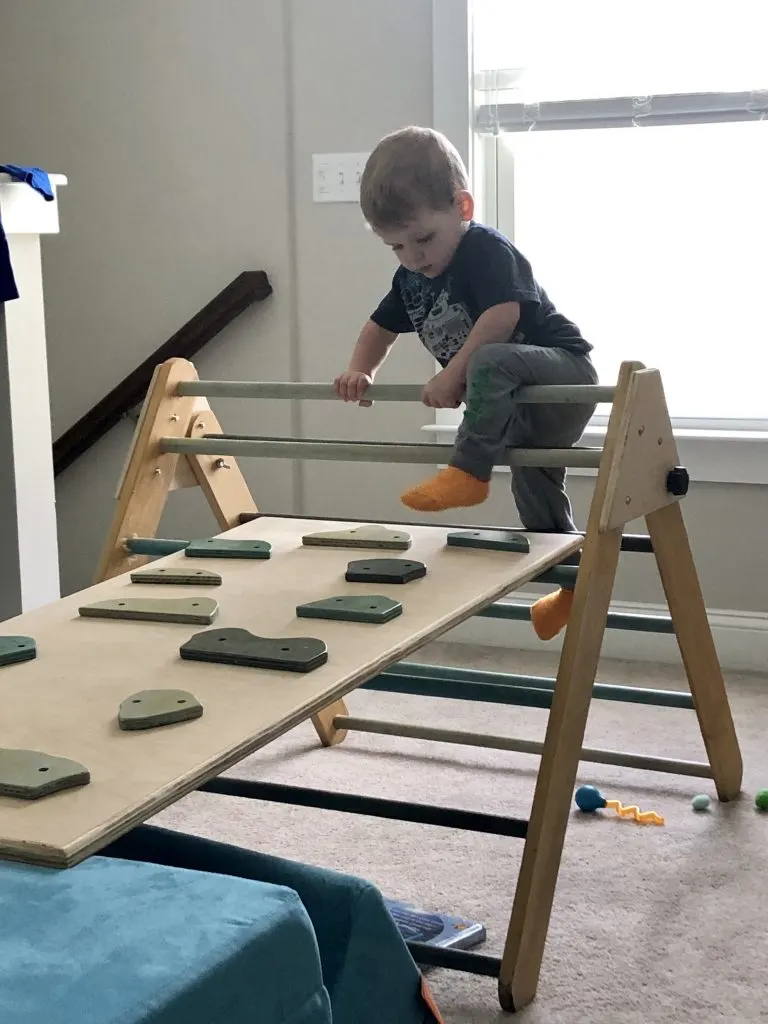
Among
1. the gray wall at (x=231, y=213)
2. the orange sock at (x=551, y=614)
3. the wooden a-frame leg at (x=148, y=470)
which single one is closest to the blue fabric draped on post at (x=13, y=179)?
the wooden a-frame leg at (x=148, y=470)

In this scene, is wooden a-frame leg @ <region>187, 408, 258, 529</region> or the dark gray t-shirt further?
wooden a-frame leg @ <region>187, 408, 258, 529</region>

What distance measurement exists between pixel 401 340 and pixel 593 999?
1638mm

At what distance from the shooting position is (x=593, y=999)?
1.46 m

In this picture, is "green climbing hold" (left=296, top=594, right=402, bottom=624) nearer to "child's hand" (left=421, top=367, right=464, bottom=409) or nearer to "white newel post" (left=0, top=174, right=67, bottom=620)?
"child's hand" (left=421, top=367, right=464, bottom=409)

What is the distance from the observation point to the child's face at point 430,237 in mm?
1722

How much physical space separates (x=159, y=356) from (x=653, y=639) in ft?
4.16

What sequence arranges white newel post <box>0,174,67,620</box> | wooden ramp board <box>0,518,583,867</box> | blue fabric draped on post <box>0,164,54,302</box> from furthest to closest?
1. white newel post <box>0,174,67,620</box>
2. blue fabric draped on post <box>0,164,54,302</box>
3. wooden ramp board <box>0,518,583,867</box>

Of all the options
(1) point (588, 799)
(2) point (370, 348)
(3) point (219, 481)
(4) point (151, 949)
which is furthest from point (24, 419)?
(4) point (151, 949)

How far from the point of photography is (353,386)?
182 centimetres

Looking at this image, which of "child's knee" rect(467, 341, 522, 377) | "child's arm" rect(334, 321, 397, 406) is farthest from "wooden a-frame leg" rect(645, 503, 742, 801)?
"child's arm" rect(334, 321, 397, 406)

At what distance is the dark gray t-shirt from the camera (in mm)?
1746

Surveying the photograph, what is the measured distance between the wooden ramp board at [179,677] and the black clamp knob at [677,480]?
145mm

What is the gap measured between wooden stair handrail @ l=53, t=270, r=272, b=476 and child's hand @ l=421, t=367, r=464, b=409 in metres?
1.22

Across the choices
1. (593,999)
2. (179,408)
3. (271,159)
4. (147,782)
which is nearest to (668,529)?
(593,999)
